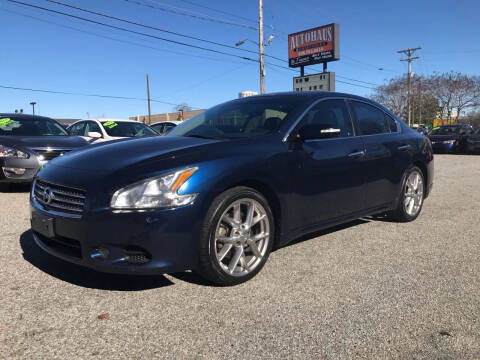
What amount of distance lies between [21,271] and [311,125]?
267 cm

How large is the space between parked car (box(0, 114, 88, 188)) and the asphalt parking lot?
119 inches

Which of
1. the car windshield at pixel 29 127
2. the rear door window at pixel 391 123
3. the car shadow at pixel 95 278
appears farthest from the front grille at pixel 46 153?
the rear door window at pixel 391 123

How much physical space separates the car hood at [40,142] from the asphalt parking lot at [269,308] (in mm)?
3274

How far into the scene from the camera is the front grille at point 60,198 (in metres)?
2.70

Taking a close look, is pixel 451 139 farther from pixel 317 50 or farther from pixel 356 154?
pixel 356 154

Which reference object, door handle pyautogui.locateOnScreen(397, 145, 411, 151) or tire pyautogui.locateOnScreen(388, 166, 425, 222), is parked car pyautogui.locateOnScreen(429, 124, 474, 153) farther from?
door handle pyautogui.locateOnScreen(397, 145, 411, 151)

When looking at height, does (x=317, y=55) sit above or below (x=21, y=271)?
above

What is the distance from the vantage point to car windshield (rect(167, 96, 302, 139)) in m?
3.55

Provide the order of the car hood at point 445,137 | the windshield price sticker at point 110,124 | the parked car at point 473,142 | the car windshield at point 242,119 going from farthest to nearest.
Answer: the car hood at point 445,137 < the parked car at point 473,142 < the windshield price sticker at point 110,124 < the car windshield at point 242,119

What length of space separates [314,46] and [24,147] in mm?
20559

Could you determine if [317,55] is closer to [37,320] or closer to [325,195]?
[325,195]

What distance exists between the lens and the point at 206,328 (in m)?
2.38

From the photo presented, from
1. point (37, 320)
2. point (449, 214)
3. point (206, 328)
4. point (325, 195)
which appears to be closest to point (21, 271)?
point (37, 320)

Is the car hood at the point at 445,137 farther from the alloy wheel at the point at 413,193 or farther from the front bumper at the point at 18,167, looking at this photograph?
the front bumper at the point at 18,167
